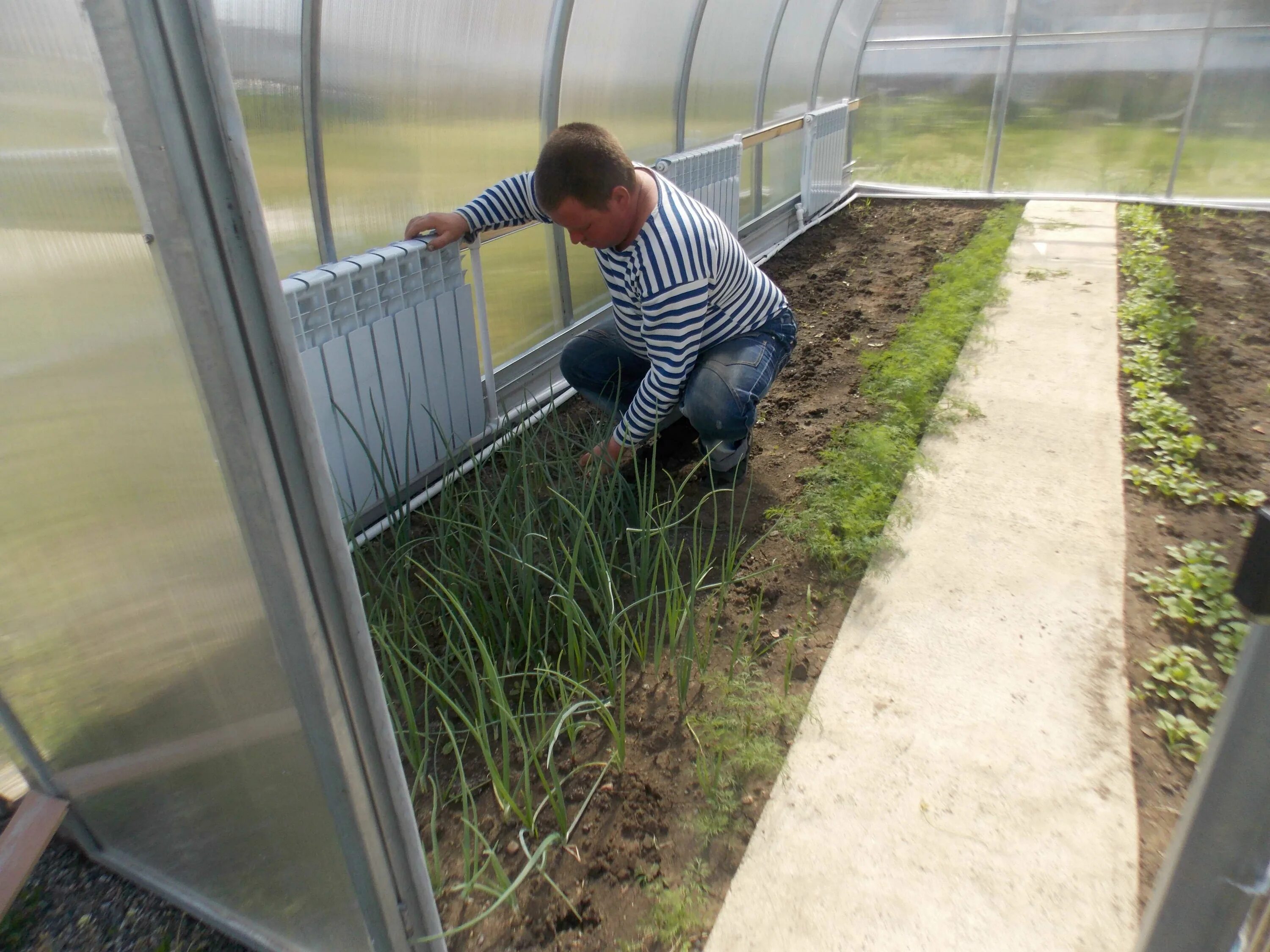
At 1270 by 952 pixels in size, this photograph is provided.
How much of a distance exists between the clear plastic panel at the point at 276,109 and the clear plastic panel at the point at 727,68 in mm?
2705

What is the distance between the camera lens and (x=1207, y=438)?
119 inches

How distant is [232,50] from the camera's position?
2.05m

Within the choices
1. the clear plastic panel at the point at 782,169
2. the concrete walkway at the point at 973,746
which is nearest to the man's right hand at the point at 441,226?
the concrete walkway at the point at 973,746

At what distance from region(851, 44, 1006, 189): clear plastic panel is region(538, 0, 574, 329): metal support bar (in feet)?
15.1

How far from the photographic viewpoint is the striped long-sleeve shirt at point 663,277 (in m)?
2.32

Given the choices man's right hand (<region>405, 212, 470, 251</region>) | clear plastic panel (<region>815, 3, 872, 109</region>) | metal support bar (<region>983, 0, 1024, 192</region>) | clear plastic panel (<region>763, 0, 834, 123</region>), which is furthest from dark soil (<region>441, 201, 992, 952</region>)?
metal support bar (<region>983, 0, 1024, 192</region>)

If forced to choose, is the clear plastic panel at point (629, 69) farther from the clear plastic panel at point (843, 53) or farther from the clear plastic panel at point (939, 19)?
the clear plastic panel at point (939, 19)

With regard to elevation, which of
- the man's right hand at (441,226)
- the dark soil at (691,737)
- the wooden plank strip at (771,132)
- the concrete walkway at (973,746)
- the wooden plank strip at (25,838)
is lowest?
the concrete walkway at (973,746)

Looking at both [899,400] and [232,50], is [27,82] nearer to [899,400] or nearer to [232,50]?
[232,50]

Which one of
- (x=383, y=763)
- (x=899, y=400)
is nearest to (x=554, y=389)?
(x=899, y=400)

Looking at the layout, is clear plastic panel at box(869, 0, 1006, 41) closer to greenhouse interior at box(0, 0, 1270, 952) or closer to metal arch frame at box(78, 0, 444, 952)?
greenhouse interior at box(0, 0, 1270, 952)

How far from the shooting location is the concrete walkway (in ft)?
4.73

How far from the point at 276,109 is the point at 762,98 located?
4046 mm

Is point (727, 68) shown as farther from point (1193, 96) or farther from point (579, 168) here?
point (1193, 96)
